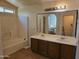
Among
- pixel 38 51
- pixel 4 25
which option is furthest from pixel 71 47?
pixel 4 25

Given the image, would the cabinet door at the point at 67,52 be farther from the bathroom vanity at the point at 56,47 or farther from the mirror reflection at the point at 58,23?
the mirror reflection at the point at 58,23

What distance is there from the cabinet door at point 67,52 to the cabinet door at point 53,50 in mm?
206

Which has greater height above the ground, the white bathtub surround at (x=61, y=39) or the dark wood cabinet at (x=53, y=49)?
the white bathtub surround at (x=61, y=39)

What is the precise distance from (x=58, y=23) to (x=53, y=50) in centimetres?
119

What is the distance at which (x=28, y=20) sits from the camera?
525cm

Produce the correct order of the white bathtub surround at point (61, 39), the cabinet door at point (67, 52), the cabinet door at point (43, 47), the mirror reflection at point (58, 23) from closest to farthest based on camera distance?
the cabinet door at point (67, 52)
the white bathtub surround at point (61, 39)
the mirror reflection at point (58, 23)
the cabinet door at point (43, 47)

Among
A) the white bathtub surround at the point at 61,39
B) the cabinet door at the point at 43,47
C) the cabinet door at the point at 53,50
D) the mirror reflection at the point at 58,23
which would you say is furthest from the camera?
the cabinet door at the point at 43,47

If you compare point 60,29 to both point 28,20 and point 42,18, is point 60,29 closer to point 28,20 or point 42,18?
point 42,18

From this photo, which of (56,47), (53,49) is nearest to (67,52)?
(56,47)

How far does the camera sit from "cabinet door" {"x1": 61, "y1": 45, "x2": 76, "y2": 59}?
9.98 feet

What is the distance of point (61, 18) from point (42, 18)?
1.03 meters

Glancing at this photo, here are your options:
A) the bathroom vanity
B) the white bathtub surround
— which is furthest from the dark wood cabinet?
the white bathtub surround

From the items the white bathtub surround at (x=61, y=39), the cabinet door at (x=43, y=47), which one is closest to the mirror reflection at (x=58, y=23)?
the white bathtub surround at (x=61, y=39)

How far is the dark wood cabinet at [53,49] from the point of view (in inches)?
122
